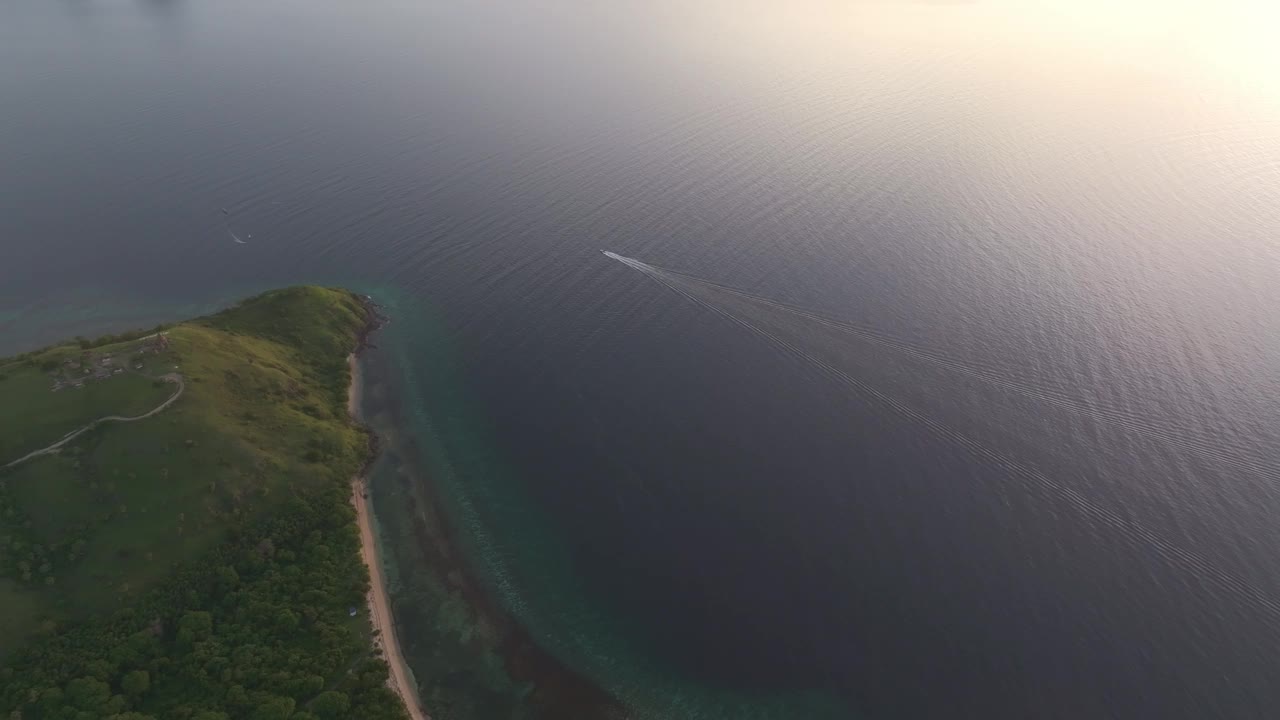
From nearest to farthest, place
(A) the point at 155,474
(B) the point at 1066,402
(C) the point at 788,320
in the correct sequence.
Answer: (A) the point at 155,474 < (B) the point at 1066,402 < (C) the point at 788,320

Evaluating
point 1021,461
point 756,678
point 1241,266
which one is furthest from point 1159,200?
point 756,678

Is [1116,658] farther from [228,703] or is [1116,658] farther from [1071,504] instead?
[228,703]

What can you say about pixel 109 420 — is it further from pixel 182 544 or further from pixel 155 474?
pixel 182 544

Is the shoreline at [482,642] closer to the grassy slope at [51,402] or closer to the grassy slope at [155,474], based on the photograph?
the grassy slope at [155,474]

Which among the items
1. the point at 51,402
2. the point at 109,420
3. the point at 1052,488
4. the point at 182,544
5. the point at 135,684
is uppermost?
the point at 51,402

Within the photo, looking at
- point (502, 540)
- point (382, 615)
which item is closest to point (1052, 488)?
point (502, 540)

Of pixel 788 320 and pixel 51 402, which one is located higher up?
pixel 51 402

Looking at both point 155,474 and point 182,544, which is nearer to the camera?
point 182,544
